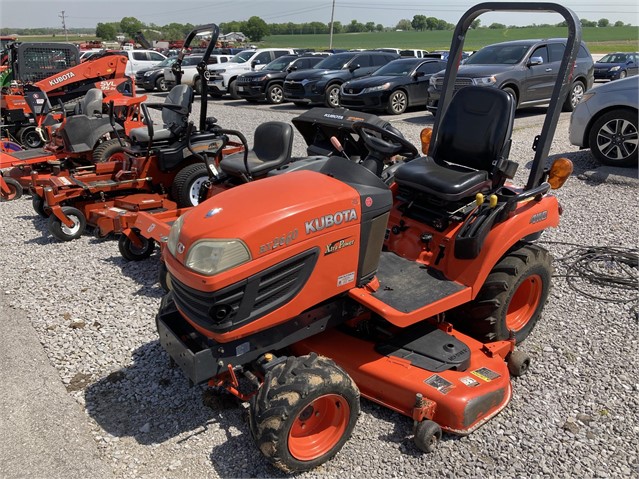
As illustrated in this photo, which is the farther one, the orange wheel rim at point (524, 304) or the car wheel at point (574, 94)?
the car wheel at point (574, 94)

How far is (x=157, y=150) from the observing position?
22.8 ft

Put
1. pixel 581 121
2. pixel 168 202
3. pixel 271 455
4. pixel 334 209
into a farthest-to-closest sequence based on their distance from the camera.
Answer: pixel 581 121 < pixel 168 202 < pixel 334 209 < pixel 271 455

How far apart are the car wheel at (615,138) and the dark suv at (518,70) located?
362cm

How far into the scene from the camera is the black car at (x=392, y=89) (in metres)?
13.8

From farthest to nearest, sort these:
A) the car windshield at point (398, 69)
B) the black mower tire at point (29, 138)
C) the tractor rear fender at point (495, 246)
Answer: the car windshield at point (398, 69) → the black mower tire at point (29, 138) → the tractor rear fender at point (495, 246)

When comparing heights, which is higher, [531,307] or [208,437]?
[531,307]

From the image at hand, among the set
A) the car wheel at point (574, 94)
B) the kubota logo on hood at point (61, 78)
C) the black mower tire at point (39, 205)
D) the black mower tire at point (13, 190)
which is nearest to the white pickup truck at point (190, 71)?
the kubota logo on hood at point (61, 78)

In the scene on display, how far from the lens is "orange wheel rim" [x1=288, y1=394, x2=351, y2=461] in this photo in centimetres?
293

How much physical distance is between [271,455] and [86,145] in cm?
678

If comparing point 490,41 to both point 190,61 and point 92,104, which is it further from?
point 92,104

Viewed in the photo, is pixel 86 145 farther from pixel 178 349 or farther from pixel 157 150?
pixel 178 349

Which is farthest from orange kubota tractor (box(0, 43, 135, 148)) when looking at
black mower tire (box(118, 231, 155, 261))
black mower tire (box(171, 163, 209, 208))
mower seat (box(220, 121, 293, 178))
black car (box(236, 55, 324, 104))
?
black car (box(236, 55, 324, 104))

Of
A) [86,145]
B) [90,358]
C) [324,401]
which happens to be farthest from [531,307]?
[86,145]

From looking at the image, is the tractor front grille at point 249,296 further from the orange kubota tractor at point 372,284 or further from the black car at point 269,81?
the black car at point 269,81
